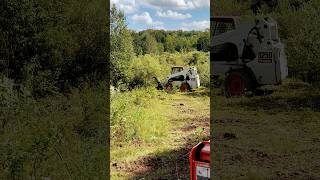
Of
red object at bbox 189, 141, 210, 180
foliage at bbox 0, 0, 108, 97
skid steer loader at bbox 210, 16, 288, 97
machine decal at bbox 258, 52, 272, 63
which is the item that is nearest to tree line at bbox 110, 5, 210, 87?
skid steer loader at bbox 210, 16, 288, 97

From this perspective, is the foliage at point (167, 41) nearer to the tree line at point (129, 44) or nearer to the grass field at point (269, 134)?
the tree line at point (129, 44)

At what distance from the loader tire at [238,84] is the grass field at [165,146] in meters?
0.96

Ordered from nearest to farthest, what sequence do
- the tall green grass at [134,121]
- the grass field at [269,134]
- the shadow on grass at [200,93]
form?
1. the grass field at [269,134]
2. the tall green grass at [134,121]
3. the shadow on grass at [200,93]

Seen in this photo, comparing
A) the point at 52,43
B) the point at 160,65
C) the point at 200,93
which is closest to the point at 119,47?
the point at 52,43

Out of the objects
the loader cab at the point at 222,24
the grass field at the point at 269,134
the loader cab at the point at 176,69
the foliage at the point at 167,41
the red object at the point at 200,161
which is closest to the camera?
the red object at the point at 200,161

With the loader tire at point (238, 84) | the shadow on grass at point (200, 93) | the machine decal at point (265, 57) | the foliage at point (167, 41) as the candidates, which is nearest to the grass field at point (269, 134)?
the loader tire at point (238, 84)

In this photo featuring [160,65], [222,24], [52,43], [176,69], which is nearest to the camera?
[52,43]

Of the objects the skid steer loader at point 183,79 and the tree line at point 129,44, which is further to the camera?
the skid steer loader at point 183,79

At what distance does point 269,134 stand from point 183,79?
15.0 feet

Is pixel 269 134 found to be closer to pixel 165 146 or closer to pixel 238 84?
pixel 165 146

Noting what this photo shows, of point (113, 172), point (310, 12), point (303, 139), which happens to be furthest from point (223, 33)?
point (113, 172)

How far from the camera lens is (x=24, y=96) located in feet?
22.9

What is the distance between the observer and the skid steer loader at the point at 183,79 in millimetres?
10172

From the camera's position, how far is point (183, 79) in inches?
410
